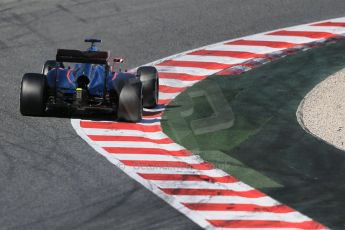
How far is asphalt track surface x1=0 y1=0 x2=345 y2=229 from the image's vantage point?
17797 millimetres

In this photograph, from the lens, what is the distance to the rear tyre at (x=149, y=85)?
22906mm

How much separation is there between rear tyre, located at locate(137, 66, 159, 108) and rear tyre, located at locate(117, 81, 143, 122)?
0.94 metres

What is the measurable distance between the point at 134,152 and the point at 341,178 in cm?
403

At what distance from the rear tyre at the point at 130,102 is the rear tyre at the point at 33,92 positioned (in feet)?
5.10

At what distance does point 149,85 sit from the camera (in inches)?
902

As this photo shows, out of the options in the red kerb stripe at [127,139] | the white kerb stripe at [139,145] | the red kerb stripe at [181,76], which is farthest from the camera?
the red kerb stripe at [181,76]

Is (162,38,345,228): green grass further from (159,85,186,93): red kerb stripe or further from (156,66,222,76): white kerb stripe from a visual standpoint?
(156,66,222,76): white kerb stripe

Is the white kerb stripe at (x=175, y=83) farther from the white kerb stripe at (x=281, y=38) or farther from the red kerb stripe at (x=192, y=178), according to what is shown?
the red kerb stripe at (x=192, y=178)

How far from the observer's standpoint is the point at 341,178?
63.6ft

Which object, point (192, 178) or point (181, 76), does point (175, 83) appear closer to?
point (181, 76)

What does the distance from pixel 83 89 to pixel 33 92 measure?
1008mm

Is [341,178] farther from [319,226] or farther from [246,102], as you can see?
[246,102]

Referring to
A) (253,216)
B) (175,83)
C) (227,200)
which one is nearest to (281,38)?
(175,83)

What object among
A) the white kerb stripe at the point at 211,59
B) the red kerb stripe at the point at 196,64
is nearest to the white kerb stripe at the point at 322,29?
the white kerb stripe at the point at 211,59
